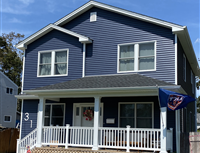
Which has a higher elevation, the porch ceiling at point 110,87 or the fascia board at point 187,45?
the fascia board at point 187,45

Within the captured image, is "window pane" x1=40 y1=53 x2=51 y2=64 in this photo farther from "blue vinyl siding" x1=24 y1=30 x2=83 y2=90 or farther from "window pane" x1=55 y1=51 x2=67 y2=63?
"window pane" x1=55 y1=51 x2=67 y2=63

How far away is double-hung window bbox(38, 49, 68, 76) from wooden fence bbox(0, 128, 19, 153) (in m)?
5.57

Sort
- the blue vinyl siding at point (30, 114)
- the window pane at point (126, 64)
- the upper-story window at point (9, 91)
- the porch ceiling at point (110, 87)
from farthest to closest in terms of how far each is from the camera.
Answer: the upper-story window at point (9, 91), the blue vinyl siding at point (30, 114), the window pane at point (126, 64), the porch ceiling at point (110, 87)

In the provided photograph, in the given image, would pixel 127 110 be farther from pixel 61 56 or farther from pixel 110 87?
pixel 61 56

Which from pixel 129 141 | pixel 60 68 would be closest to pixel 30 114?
pixel 60 68

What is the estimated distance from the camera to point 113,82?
12.7 meters

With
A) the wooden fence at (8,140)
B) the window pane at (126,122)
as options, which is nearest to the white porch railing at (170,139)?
the window pane at (126,122)

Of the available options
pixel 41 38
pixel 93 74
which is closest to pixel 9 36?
pixel 41 38

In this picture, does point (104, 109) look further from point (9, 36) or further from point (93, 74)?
point (9, 36)

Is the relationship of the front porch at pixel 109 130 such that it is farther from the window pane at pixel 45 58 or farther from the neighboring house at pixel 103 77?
the window pane at pixel 45 58

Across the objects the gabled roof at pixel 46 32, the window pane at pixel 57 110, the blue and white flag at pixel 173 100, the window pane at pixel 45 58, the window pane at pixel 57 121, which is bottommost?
the window pane at pixel 57 121

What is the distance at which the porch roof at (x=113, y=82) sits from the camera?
11999 millimetres

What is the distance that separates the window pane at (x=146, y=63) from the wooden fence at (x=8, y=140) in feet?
35.0

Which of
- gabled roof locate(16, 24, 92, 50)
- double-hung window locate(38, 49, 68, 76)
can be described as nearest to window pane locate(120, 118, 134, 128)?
double-hung window locate(38, 49, 68, 76)
